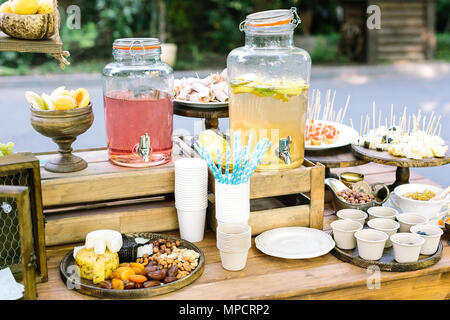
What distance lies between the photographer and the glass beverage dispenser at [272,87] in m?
1.87

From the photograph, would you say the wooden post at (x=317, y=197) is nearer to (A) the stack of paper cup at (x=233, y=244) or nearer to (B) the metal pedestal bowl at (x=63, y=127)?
(A) the stack of paper cup at (x=233, y=244)

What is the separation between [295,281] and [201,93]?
856 millimetres

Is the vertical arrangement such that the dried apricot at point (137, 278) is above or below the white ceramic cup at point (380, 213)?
below

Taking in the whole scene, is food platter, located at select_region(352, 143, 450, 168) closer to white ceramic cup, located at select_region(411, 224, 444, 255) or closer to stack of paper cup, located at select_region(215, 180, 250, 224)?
white ceramic cup, located at select_region(411, 224, 444, 255)

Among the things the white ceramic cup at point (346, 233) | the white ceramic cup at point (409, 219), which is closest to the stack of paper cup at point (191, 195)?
the white ceramic cup at point (346, 233)

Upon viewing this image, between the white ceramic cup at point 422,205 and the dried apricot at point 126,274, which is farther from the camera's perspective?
the white ceramic cup at point 422,205

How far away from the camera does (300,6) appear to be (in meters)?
10.3

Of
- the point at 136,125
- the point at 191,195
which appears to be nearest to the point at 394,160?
the point at 191,195

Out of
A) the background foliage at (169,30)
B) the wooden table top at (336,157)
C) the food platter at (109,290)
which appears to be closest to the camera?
the food platter at (109,290)

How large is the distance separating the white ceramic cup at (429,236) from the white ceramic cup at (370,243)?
123mm

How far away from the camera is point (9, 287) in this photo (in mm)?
1596

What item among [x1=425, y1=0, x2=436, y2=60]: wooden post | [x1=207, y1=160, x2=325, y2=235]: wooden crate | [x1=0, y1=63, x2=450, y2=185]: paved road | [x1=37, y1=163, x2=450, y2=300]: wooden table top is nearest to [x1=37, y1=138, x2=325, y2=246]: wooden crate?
[x1=207, y1=160, x2=325, y2=235]: wooden crate

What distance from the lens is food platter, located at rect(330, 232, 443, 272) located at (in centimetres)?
172

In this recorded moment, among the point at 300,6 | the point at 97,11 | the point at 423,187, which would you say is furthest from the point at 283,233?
the point at 300,6
